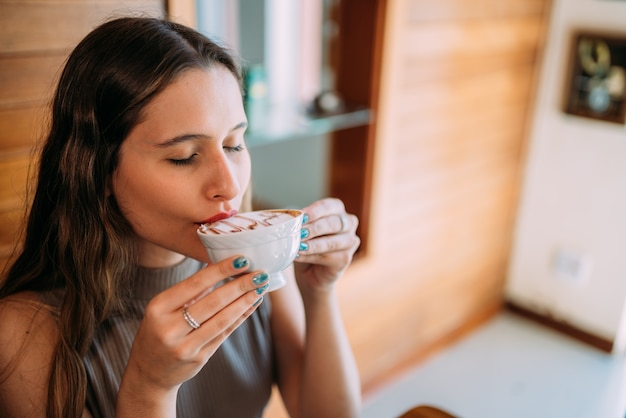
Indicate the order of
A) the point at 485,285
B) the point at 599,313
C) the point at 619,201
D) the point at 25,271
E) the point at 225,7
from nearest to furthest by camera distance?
1. the point at 25,271
2. the point at 225,7
3. the point at 619,201
4. the point at 599,313
5. the point at 485,285

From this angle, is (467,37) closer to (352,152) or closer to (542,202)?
(352,152)

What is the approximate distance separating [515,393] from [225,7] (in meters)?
1.94

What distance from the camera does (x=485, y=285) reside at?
308 centimetres

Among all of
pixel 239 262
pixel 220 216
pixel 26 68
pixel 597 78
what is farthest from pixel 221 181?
pixel 597 78

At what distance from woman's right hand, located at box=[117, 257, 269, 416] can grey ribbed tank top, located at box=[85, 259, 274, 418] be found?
29cm

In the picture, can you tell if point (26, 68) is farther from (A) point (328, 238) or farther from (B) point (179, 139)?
(A) point (328, 238)

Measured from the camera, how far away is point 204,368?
1.14 meters

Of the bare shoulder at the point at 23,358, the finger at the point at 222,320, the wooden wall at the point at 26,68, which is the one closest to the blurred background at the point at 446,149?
the wooden wall at the point at 26,68

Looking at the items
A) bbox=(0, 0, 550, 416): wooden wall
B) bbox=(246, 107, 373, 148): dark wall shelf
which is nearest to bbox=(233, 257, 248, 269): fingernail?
bbox=(246, 107, 373, 148): dark wall shelf

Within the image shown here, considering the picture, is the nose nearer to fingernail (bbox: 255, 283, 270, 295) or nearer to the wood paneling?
fingernail (bbox: 255, 283, 270, 295)

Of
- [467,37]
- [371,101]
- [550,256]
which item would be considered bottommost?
[550,256]

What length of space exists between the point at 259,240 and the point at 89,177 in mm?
315

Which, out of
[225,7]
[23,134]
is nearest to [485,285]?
[225,7]

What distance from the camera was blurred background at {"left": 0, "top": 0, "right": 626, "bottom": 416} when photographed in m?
2.08
